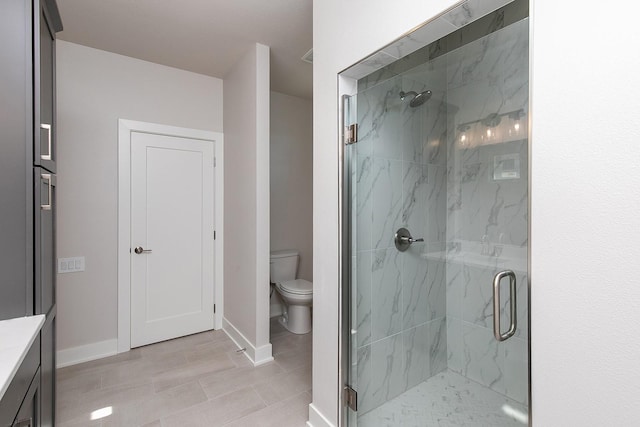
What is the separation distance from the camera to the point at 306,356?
262 cm

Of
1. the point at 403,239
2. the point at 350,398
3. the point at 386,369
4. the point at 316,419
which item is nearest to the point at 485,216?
the point at 403,239

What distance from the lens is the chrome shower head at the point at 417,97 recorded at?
1.59m

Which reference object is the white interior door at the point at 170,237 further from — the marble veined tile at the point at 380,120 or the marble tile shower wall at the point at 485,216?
the marble tile shower wall at the point at 485,216

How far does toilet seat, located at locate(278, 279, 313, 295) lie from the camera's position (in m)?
2.93

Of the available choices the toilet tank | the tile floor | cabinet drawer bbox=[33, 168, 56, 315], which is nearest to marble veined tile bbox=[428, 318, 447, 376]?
the tile floor

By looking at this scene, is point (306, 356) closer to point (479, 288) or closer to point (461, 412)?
point (461, 412)

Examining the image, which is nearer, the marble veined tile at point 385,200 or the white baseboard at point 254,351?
the marble veined tile at point 385,200

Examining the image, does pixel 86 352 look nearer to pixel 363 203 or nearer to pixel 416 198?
pixel 363 203

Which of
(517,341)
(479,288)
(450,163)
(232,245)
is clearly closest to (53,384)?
(232,245)

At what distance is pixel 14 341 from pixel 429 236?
1.87m

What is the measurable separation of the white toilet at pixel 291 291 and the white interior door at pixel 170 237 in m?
0.71

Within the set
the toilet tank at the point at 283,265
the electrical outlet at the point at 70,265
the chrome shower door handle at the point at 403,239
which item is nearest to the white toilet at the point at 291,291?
the toilet tank at the point at 283,265

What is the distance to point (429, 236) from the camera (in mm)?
1778

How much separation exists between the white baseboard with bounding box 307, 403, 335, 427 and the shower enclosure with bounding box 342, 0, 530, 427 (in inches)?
6.2
